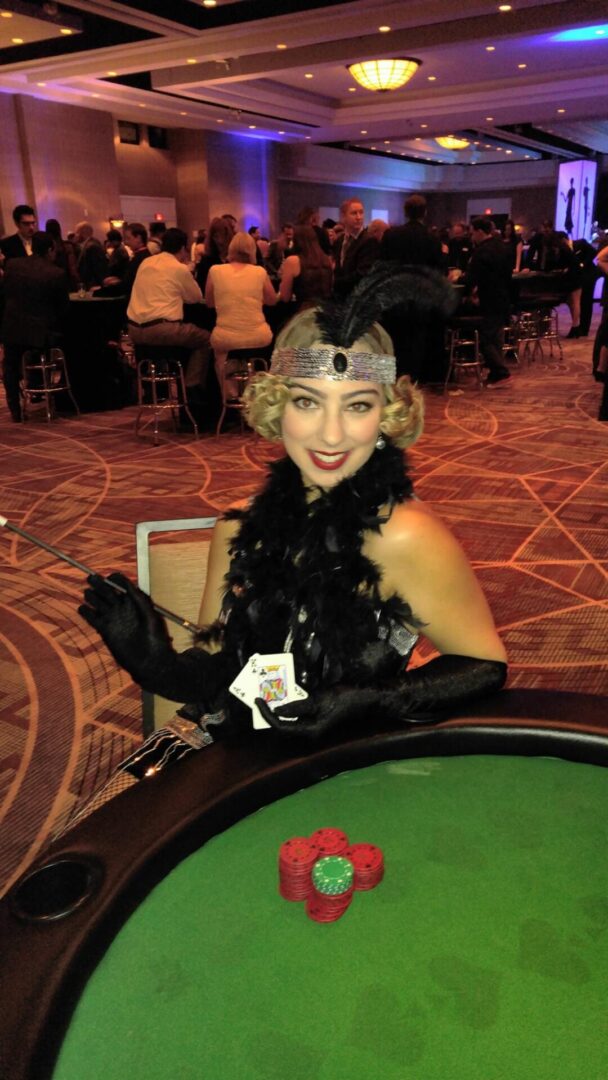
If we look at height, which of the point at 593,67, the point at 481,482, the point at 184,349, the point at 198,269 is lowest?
the point at 481,482

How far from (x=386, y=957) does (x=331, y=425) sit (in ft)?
2.47

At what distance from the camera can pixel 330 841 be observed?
949mm

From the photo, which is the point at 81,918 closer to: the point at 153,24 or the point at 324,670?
the point at 324,670

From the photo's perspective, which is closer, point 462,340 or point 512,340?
point 462,340

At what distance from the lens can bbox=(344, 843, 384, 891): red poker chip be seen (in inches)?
36.1

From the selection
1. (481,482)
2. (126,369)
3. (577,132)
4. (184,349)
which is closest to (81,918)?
(481,482)

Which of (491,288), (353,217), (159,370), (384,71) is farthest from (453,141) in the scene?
(159,370)

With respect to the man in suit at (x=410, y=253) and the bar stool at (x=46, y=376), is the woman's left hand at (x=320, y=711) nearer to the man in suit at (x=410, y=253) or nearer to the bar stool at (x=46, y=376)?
the man in suit at (x=410, y=253)

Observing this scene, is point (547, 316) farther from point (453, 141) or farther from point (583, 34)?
point (453, 141)

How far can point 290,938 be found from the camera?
85 centimetres

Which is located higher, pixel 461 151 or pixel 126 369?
pixel 461 151

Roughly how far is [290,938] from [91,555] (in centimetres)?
306

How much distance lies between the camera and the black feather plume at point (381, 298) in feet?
4.25

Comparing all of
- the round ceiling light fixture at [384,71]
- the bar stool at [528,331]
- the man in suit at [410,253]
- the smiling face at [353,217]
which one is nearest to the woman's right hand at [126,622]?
the man in suit at [410,253]
